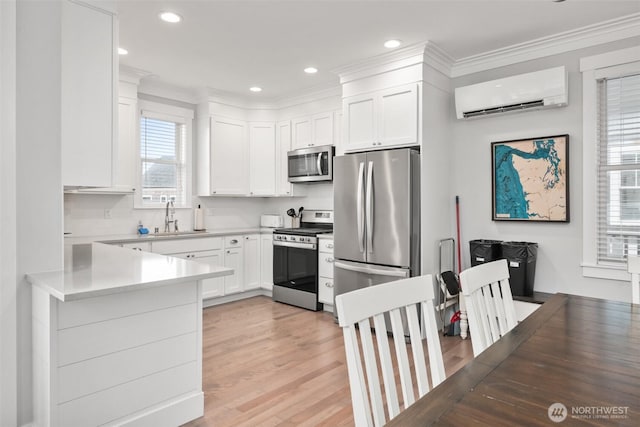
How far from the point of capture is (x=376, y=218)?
3.76 meters

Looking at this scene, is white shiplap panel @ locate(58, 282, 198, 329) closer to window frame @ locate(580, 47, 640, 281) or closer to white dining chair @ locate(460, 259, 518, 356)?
white dining chair @ locate(460, 259, 518, 356)

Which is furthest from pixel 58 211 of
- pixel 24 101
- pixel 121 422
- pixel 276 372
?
pixel 276 372

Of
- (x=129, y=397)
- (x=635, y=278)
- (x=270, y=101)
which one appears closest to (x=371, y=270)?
(x=635, y=278)

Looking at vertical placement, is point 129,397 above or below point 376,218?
below

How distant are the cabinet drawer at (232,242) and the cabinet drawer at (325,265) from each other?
1156 millimetres

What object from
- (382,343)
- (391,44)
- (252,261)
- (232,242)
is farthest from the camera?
(252,261)

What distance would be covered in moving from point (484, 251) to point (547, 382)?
105 inches

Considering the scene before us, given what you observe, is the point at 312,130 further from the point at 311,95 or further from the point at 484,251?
the point at 484,251

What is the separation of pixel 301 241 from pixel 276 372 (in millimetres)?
1991

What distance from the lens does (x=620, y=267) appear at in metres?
3.12

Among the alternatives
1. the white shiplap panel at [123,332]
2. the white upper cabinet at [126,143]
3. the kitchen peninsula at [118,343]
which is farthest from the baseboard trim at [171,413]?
the white upper cabinet at [126,143]

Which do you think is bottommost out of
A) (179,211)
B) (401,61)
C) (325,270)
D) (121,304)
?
(325,270)

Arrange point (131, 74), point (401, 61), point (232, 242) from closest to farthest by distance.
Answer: point (401, 61) < point (131, 74) < point (232, 242)

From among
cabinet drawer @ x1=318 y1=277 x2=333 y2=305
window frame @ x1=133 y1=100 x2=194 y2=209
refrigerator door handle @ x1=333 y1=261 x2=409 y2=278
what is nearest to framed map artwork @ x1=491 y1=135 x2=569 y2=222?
refrigerator door handle @ x1=333 y1=261 x2=409 y2=278
